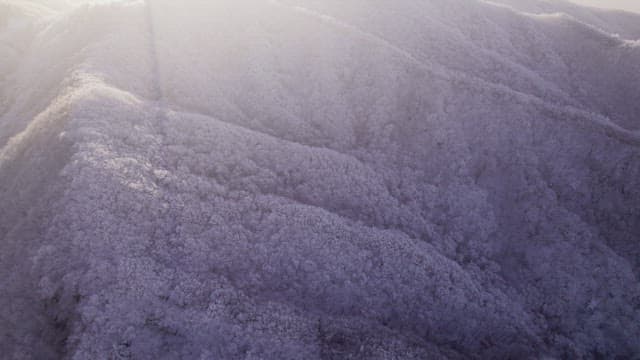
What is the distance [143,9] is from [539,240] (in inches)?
1097

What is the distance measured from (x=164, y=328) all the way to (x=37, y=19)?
3812 cm

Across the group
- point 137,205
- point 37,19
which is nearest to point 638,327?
point 137,205

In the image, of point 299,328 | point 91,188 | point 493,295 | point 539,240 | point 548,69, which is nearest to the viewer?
point 299,328

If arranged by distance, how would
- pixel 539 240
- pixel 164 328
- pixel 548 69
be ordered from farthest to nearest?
pixel 548 69, pixel 539 240, pixel 164 328

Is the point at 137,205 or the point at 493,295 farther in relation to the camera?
the point at 493,295

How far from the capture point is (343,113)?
3303cm

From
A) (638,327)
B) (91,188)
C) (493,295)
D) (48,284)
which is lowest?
(638,327)

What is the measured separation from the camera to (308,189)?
27.5 m

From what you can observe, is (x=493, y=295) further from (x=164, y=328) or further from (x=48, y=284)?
(x=48, y=284)

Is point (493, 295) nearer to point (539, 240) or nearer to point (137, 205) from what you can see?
point (539, 240)

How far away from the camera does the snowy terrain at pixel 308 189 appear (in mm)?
20688

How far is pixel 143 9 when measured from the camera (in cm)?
3547

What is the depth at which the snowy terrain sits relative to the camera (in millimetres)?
20688

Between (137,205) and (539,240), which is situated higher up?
(137,205)
